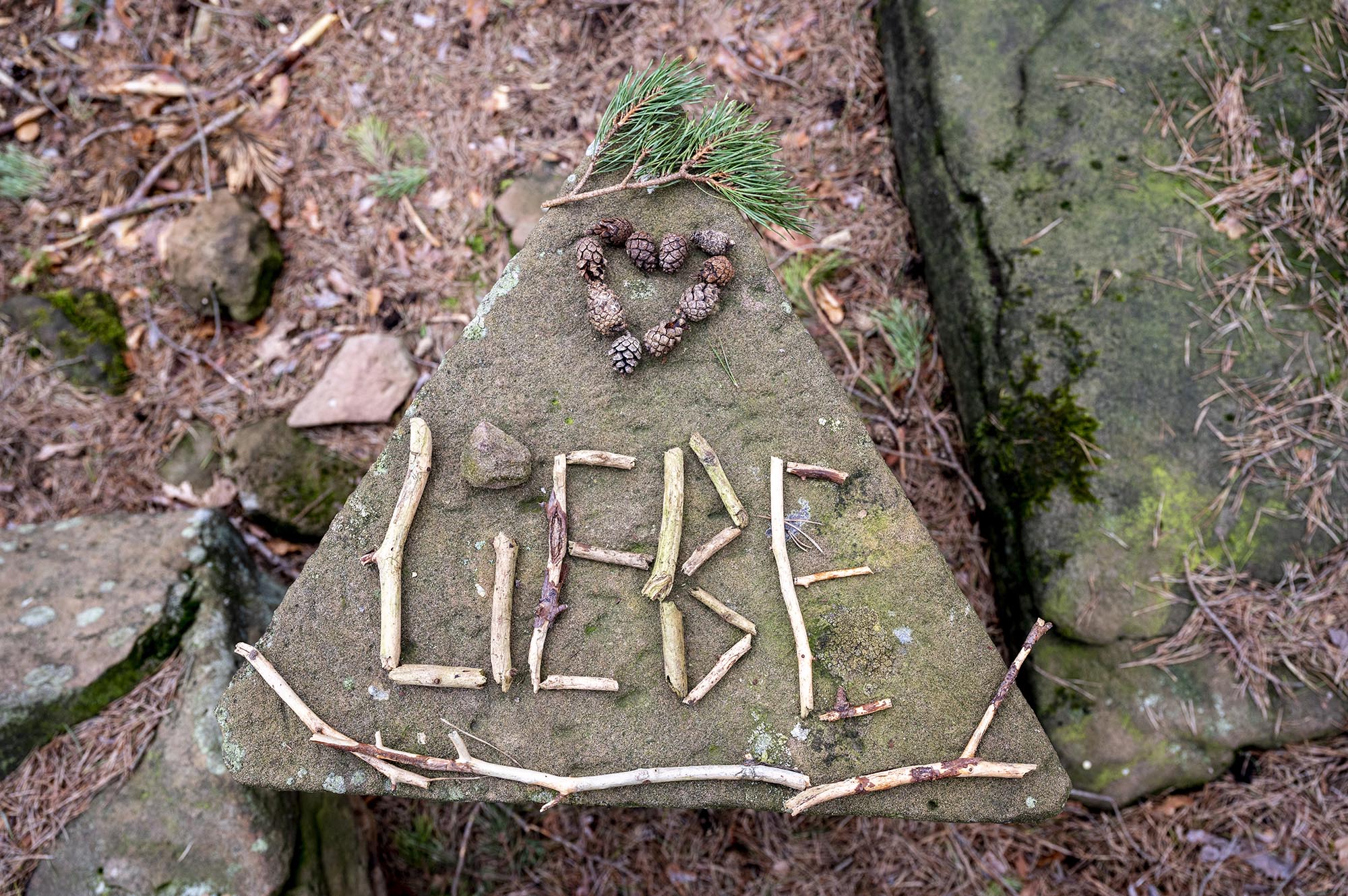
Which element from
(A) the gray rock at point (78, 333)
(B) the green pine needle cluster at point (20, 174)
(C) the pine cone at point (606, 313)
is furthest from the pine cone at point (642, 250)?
(B) the green pine needle cluster at point (20, 174)

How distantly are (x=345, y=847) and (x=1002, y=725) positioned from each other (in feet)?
9.24

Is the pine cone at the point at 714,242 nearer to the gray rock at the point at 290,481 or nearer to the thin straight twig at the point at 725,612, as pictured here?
→ the thin straight twig at the point at 725,612

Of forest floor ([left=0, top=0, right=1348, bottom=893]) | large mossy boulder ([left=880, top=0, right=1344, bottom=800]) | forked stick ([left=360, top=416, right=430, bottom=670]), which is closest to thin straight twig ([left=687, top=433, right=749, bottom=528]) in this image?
forked stick ([left=360, top=416, right=430, bottom=670])

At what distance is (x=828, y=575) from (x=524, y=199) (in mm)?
2554

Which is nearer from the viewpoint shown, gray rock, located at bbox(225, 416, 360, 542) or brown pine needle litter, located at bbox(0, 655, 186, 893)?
brown pine needle litter, located at bbox(0, 655, 186, 893)

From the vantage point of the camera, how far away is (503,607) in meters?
2.64

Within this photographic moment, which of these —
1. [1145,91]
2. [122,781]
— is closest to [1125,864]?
[1145,91]

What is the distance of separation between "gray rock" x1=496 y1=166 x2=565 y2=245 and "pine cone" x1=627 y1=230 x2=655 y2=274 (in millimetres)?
1383

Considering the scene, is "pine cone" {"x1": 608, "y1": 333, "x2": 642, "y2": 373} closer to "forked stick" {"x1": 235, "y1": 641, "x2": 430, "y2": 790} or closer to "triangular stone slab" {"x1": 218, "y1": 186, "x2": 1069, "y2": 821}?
"triangular stone slab" {"x1": 218, "y1": 186, "x2": 1069, "y2": 821}

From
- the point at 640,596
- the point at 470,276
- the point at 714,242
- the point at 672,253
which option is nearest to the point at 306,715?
the point at 640,596

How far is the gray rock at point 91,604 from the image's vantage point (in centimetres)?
321

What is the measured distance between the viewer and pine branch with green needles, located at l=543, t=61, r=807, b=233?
2.76 m

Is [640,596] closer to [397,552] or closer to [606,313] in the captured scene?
[397,552]

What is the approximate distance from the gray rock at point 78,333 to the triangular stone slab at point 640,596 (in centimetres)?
233
